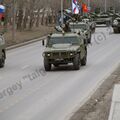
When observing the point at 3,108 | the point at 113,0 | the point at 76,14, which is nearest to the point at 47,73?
the point at 3,108

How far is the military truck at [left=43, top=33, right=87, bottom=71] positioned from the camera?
77.9 feet

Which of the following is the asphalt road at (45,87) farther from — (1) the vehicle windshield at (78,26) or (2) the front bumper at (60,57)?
(1) the vehicle windshield at (78,26)

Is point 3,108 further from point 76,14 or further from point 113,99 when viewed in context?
point 76,14

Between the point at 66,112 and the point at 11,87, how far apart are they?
561 cm

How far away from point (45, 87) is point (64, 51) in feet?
18.3

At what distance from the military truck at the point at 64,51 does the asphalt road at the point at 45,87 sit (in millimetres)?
417

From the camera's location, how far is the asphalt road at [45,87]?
13.5 metres

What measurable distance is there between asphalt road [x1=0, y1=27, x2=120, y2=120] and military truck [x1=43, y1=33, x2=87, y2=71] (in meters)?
0.42

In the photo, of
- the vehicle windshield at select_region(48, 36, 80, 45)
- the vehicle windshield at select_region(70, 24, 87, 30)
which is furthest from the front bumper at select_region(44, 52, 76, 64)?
the vehicle windshield at select_region(70, 24, 87, 30)

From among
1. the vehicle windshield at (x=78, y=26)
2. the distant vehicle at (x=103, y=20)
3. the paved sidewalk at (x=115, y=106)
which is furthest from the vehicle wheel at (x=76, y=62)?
the distant vehicle at (x=103, y=20)

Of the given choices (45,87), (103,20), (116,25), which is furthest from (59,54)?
(103,20)

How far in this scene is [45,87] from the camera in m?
18.4

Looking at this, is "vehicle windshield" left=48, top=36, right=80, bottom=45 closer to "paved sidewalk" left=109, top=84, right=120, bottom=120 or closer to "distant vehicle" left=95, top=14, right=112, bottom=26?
"paved sidewalk" left=109, top=84, right=120, bottom=120

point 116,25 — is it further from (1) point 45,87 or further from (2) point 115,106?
(2) point 115,106
